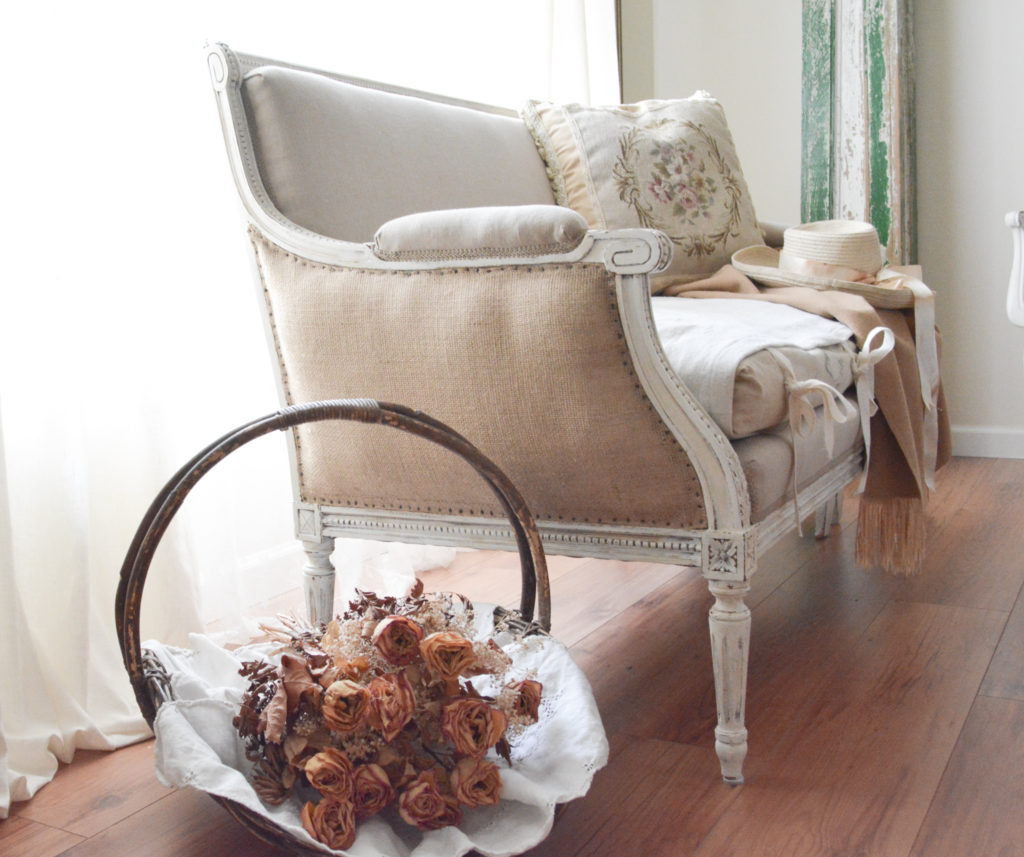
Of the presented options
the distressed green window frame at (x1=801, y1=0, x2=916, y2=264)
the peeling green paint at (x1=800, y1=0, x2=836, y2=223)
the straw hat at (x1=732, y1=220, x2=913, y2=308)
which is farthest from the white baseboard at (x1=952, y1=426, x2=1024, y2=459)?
the straw hat at (x1=732, y1=220, x2=913, y2=308)

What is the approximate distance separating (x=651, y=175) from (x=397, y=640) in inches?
46.2

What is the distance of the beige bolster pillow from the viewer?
3.54ft

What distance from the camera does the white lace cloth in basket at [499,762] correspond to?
89 cm

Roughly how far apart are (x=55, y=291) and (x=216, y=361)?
40 cm

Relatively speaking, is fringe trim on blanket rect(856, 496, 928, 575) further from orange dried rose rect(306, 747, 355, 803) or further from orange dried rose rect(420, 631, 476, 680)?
orange dried rose rect(306, 747, 355, 803)

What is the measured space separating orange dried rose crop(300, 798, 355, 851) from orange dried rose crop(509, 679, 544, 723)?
0.19m

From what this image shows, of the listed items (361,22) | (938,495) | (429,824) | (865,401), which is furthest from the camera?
(938,495)

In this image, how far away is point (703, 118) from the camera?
202 cm

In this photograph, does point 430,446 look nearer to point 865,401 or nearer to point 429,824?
point 429,824

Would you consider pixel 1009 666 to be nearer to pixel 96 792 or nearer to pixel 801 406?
pixel 801 406

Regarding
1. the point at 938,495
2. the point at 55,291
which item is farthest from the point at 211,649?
the point at 938,495

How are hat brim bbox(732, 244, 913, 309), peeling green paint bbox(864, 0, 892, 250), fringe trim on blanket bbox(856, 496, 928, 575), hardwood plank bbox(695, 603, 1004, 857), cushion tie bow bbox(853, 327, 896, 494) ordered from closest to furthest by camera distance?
hardwood plank bbox(695, 603, 1004, 857) → cushion tie bow bbox(853, 327, 896, 494) → fringe trim on blanket bbox(856, 496, 928, 575) → hat brim bbox(732, 244, 913, 309) → peeling green paint bbox(864, 0, 892, 250)

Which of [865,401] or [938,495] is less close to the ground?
[865,401]

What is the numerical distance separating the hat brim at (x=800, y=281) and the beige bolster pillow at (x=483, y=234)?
768mm
